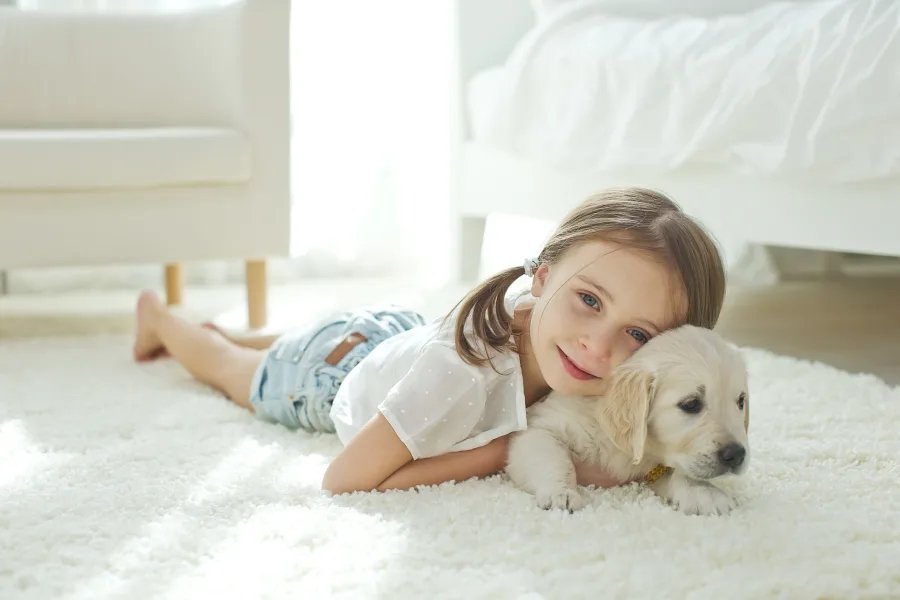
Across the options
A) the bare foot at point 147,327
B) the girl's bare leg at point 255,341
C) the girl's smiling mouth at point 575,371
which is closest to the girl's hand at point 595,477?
the girl's smiling mouth at point 575,371

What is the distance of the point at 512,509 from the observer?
1.08 meters

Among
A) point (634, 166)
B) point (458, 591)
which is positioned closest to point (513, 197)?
point (634, 166)

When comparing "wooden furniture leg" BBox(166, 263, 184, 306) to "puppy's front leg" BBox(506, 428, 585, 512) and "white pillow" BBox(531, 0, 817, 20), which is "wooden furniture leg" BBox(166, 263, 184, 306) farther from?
"puppy's front leg" BBox(506, 428, 585, 512)

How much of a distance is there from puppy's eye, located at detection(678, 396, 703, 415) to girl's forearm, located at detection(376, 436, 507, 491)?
25cm

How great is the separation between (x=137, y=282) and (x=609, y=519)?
7.98 feet

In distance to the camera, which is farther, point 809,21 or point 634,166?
point 634,166

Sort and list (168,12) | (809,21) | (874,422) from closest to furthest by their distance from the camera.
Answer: (874,422), (809,21), (168,12)

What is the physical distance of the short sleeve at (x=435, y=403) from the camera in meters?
1.16

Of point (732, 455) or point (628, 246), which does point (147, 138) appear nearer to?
point (628, 246)

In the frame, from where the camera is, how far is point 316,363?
1482mm

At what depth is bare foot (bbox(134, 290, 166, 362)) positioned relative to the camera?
1923mm

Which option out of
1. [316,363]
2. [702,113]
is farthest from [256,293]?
[702,113]

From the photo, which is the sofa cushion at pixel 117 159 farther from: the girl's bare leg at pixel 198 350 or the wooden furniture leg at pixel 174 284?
the wooden furniture leg at pixel 174 284

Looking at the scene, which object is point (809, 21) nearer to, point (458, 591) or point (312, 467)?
point (312, 467)
